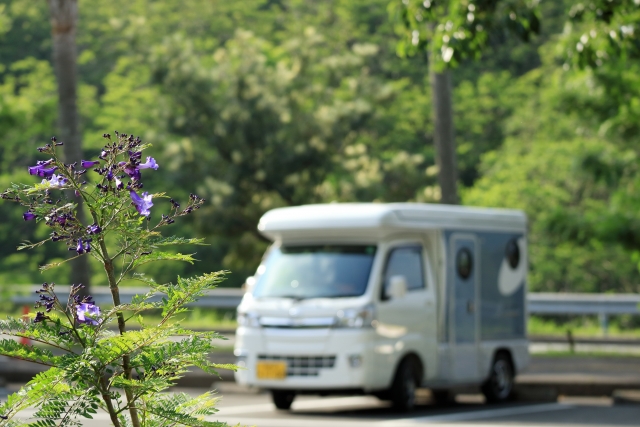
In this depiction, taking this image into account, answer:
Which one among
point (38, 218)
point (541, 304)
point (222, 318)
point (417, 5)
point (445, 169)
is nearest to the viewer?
point (38, 218)

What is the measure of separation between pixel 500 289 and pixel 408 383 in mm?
2515

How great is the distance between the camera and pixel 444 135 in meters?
19.8

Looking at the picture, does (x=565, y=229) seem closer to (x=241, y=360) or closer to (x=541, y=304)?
(x=241, y=360)

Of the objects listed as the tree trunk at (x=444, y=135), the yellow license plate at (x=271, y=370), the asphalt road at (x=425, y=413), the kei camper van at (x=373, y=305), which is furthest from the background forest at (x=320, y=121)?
the yellow license plate at (x=271, y=370)

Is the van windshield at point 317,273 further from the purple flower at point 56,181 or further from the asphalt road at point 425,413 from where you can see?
the purple flower at point 56,181

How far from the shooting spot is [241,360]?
1357cm

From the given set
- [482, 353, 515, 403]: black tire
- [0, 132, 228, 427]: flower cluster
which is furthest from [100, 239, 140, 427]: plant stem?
[482, 353, 515, 403]: black tire

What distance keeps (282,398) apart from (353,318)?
133 centimetres

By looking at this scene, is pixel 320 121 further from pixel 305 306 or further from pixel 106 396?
pixel 106 396

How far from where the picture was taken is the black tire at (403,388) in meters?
13.5

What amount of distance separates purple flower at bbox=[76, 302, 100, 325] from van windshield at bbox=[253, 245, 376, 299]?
984 centimetres

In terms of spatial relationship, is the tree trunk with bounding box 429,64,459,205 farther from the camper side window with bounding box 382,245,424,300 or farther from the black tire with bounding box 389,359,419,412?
the black tire with bounding box 389,359,419,412

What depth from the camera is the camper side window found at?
1380 centimetres

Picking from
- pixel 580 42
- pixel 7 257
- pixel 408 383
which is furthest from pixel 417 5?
pixel 7 257
